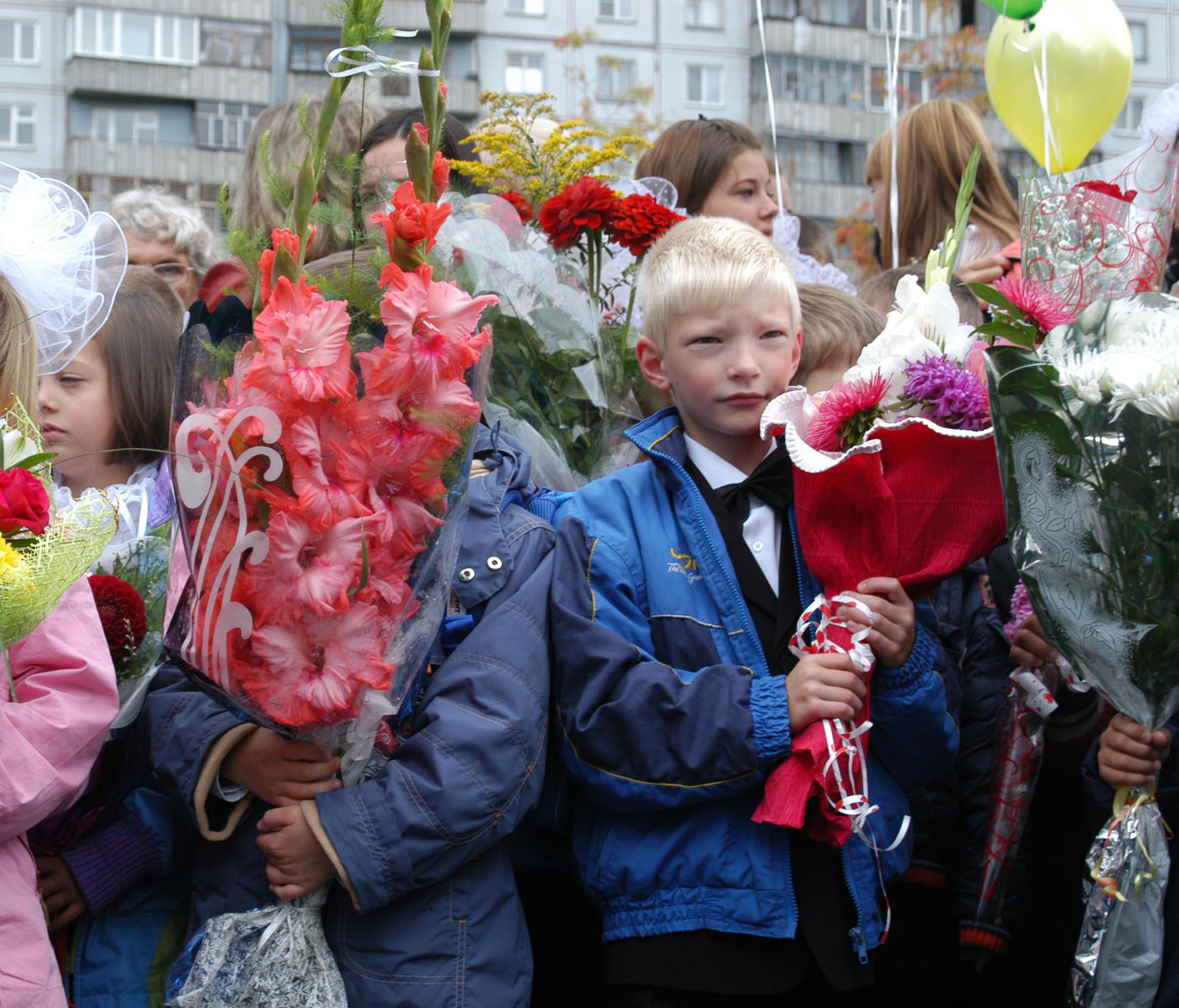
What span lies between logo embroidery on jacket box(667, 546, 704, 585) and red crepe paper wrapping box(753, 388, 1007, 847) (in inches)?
9.5

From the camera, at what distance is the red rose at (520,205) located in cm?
331

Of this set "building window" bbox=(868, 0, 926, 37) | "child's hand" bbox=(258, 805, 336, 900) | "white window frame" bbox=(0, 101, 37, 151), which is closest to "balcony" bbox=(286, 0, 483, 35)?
"white window frame" bbox=(0, 101, 37, 151)

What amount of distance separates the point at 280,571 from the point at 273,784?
489mm

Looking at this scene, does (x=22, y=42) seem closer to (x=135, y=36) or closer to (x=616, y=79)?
(x=135, y=36)

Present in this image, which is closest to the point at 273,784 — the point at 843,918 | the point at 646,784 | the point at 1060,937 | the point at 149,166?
the point at 646,784

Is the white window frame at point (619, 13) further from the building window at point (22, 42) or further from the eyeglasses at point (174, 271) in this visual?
the eyeglasses at point (174, 271)

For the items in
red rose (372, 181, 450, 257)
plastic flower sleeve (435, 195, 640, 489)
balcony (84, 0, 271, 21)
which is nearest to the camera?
red rose (372, 181, 450, 257)

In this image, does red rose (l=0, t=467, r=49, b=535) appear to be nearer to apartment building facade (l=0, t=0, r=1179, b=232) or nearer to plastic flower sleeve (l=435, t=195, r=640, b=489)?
plastic flower sleeve (l=435, t=195, r=640, b=489)

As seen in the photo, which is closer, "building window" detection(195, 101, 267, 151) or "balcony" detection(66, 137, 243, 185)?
"balcony" detection(66, 137, 243, 185)

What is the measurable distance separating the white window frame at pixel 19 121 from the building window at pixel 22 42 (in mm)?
906

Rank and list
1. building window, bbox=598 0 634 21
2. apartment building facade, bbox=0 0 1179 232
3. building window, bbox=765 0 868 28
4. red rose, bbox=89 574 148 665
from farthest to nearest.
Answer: building window, bbox=765 0 868 28
apartment building facade, bbox=0 0 1179 232
building window, bbox=598 0 634 21
red rose, bbox=89 574 148 665

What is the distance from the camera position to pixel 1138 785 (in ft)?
7.84

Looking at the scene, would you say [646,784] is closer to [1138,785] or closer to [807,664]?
[807,664]

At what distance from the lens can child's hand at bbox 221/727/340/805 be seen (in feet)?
7.25
